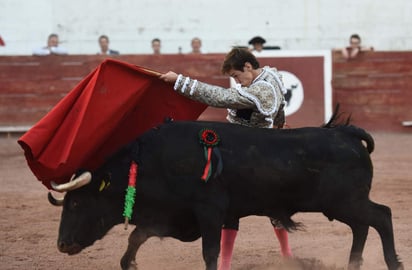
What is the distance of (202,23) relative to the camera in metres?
13.4

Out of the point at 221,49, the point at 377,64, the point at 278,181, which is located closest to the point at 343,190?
the point at 278,181

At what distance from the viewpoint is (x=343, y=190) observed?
164 inches

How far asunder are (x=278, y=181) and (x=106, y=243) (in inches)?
67.0

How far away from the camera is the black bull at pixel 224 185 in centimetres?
400

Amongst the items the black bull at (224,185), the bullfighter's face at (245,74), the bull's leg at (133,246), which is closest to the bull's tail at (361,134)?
the black bull at (224,185)

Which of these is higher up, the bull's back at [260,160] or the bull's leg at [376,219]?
the bull's back at [260,160]

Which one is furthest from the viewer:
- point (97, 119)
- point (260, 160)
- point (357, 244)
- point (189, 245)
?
point (189, 245)

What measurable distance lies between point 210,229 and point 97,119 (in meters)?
0.75

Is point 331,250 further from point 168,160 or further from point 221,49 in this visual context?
point 221,49

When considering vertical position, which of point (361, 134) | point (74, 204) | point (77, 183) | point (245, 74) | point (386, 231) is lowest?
point (386, 231)

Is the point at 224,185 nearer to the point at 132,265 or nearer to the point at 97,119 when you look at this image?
the point at 97,119

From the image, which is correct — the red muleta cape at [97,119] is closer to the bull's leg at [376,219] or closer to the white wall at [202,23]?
the bull's leg at [376,219]

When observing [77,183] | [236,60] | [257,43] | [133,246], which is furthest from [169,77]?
[257,43]

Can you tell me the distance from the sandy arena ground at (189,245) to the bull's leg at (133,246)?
27 cm
